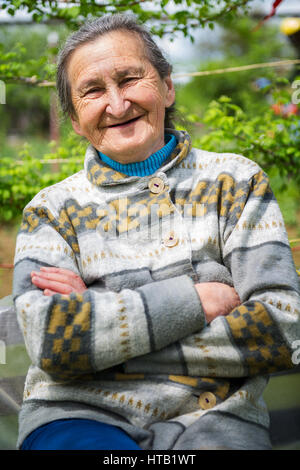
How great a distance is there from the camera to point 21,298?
53.0 inches

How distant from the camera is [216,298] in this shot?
1.41m

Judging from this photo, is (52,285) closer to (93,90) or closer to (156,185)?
(156,185)

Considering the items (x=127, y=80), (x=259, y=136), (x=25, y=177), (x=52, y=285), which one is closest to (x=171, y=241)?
(x=52, y=285)

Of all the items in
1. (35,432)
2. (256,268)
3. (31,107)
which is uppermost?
(256,268)

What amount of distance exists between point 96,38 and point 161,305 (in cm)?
92

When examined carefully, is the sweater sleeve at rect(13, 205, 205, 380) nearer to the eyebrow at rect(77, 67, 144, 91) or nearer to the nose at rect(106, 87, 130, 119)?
the nose at rect(106, 87, 130, 119)

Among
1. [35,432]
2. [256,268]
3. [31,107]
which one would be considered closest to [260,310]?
[256,268]

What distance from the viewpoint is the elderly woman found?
1278mm

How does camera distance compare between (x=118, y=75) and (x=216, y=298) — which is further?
(x=118, y=75)

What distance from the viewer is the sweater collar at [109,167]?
1.61 meters

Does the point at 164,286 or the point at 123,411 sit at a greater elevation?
the point at 164,286
